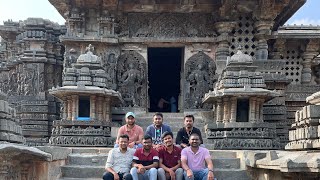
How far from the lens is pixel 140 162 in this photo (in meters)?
6.93

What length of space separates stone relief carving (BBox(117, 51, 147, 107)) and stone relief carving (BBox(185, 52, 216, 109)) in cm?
147

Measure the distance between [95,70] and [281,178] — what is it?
25.5 ft

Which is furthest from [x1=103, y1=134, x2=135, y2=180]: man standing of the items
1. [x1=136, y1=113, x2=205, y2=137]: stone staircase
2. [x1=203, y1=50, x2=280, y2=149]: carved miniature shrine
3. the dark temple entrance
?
the dark temple entrance

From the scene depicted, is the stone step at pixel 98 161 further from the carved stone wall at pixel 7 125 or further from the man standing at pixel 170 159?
the man standing at pixel 170 159

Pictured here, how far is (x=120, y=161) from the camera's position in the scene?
6973 mm

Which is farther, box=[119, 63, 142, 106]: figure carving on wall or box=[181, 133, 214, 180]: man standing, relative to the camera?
box=[119, 63, 142, 106]: figure carving on wall

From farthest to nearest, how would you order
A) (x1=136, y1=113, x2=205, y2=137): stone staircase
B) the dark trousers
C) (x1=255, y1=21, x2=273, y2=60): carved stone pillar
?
(x1=255, y1=21, x2=273, y2=60): carved stone pillar < (x1=136, y1=113, x2=205, y2=137): stone staircase < the dark trousers

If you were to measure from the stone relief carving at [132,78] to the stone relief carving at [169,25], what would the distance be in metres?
0.85

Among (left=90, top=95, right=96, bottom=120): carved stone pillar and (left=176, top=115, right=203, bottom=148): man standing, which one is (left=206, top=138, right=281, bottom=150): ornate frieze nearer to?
(left=90, top=95, right=96, bottom=120): carved stone pillar

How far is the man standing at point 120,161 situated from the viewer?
685 centimetres

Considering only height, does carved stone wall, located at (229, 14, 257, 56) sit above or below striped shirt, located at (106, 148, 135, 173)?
above

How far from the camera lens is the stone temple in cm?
1164

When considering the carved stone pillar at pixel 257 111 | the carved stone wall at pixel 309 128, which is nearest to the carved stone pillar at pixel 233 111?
the carved stone pillar at pixel 257 111

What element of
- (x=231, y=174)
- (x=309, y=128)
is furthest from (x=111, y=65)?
(x=309, y=128)
